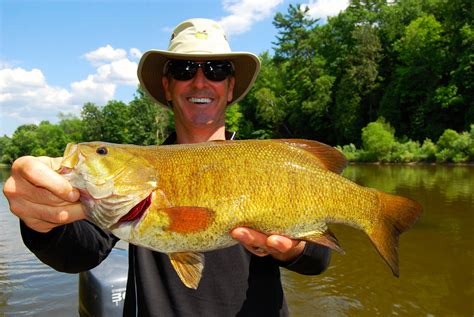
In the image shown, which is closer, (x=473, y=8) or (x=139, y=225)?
(x=139, y=225)

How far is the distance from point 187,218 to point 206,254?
24.1 inches

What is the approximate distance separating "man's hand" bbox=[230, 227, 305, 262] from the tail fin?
50 centimetres

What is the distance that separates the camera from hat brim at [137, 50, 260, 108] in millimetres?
3369

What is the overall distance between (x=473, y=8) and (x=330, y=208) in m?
49.2

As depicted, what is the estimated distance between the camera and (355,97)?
51.6 metres

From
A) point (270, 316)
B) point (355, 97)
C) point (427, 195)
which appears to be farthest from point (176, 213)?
point (355, 97)

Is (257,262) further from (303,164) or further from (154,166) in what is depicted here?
(154,166)

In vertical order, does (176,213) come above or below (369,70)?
below

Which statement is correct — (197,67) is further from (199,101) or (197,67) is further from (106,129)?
(106,129)

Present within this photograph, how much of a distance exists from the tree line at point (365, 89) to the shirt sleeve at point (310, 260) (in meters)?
32.4

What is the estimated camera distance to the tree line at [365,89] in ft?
137

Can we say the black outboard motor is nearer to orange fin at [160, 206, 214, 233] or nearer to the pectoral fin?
the pectoral fin

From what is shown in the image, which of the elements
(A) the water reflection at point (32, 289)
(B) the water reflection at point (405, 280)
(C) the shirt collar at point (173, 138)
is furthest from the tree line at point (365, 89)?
(C) the shirt collar at point (173, 138)

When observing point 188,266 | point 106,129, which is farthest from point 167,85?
point 106,129
